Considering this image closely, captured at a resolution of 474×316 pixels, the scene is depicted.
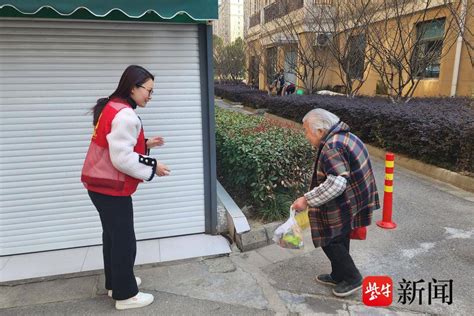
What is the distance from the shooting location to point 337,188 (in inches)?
103

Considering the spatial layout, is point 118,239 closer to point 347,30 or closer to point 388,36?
point 388,36

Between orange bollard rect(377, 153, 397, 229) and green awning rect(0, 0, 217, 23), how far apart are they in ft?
7.56

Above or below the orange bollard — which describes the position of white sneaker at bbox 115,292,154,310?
below

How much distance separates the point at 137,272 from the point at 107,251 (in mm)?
611

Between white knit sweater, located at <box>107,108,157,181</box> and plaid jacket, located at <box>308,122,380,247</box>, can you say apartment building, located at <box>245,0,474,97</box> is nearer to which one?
plaid jacket, located at <box>308,122,380,247</box>

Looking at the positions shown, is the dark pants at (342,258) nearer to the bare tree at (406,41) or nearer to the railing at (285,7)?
the bare tree at (406,41)

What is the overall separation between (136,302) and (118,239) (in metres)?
0.55

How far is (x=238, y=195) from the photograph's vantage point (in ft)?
15.9

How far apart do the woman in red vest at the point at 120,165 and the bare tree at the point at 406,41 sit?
859 centimetres

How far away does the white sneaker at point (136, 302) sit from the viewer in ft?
9.60

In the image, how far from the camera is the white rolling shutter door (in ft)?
11.6

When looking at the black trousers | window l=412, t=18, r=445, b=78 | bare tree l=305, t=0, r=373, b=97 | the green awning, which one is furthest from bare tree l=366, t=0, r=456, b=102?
the black trousers

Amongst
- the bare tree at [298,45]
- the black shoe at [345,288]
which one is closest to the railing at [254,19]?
the bare tree at [298,45]

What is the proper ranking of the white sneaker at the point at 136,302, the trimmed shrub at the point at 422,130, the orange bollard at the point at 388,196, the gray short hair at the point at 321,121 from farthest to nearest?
the trimmed shrub at the point at 422,130 → the orange bollard at the point at 388,196 → the white sneaker at the point at 136,302 → the gray short hair at the point at 321,121
